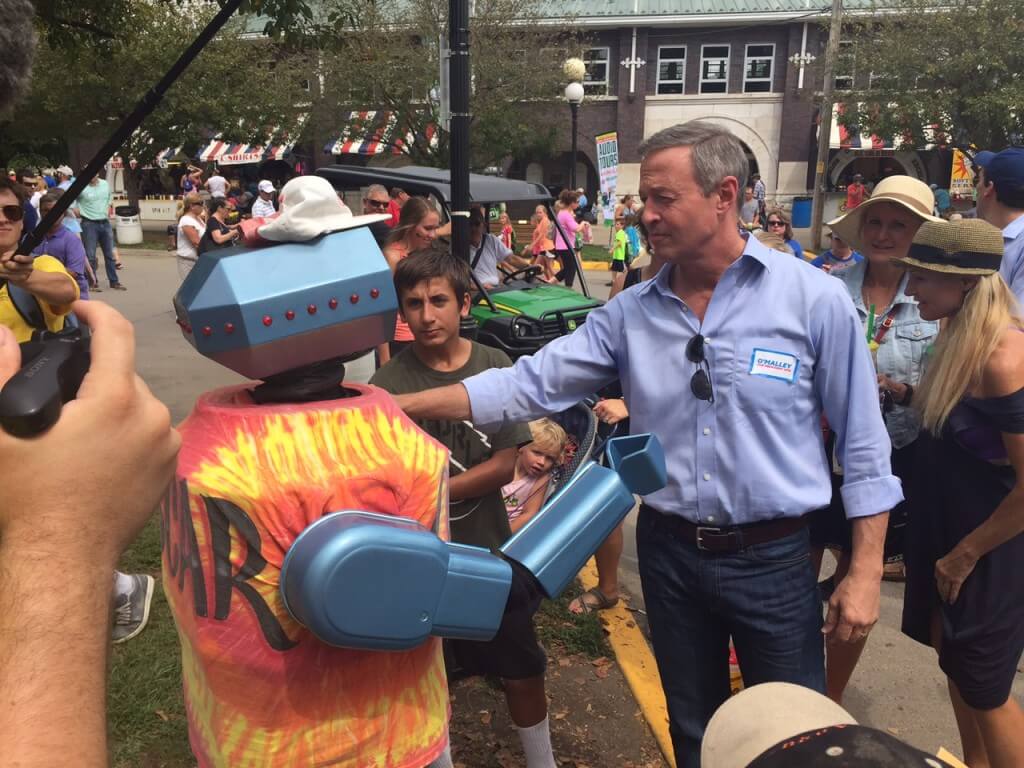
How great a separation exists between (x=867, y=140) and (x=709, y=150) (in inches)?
1213

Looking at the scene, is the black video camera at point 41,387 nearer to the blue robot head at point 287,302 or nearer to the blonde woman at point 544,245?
the blue robot head at point 287,302

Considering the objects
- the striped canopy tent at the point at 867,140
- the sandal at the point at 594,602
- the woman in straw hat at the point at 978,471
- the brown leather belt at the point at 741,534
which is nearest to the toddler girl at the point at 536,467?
the sandal at the point at 594,602

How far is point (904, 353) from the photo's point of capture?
3.18 m

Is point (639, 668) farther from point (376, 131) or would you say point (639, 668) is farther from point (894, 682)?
point (376, 131)

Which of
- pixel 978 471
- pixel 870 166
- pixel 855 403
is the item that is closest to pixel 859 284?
pixel 978 471

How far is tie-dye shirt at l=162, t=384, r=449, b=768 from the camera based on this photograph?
4.75 ft

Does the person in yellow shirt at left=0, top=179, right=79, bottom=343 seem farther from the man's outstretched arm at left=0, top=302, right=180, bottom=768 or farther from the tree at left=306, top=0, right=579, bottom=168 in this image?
the tree at left=306, top=0, right=579, bottom=168

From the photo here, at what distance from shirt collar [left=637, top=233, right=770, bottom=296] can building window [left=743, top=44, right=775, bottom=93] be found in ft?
99.7

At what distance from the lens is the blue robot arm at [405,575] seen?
1.36 meters

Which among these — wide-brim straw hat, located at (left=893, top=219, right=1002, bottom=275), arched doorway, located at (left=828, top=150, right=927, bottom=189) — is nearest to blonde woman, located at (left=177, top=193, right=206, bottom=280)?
wide-brim straw hat, located at (left=893, top=219, right=1002, bottom=275)

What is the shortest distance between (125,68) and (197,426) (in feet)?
71.0

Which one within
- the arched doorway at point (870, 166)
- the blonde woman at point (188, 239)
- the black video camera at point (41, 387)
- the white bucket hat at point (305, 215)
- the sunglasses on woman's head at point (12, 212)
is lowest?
the arched doorway at point (870, 166)

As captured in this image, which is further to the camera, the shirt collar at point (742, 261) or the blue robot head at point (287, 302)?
the shirt collar at point (742, 261)

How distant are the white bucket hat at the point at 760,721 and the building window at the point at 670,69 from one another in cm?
3157
